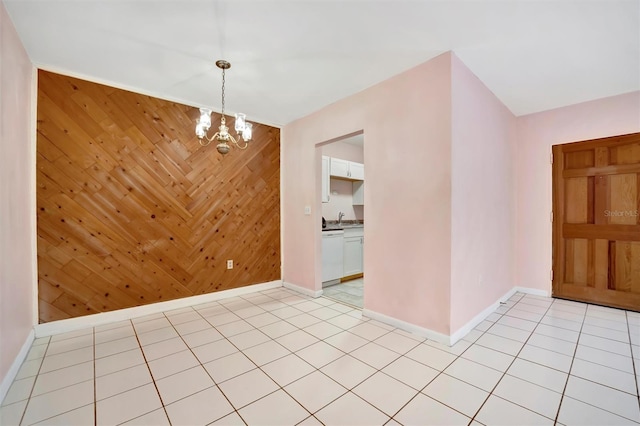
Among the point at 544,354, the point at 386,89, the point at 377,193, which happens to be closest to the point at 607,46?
the point at 386,89

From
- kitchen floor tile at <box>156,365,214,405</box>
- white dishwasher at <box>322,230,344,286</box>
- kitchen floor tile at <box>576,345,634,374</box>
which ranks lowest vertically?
kitchen floor tile at <box>156,365,214,405</box>

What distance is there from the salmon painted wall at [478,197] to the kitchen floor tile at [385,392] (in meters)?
0.91

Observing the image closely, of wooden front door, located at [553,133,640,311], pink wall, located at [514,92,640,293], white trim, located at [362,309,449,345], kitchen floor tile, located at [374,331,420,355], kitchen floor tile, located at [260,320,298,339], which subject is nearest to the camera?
kitchen floor tile, located at [374,331,420,355]

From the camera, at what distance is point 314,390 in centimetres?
187

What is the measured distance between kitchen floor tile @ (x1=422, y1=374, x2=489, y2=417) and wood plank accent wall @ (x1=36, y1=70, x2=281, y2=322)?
3006mm

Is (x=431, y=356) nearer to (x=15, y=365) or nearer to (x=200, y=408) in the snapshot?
(x=200, y=408)

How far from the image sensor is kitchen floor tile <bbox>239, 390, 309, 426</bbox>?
1589mm

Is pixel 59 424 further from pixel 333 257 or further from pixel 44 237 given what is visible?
pixel 333 257

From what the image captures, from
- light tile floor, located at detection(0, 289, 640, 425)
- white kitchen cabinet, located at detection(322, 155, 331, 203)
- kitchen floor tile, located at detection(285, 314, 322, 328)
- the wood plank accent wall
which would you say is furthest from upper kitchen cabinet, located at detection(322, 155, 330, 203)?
light tile floor, located at detection(0, 289, 640, 425)

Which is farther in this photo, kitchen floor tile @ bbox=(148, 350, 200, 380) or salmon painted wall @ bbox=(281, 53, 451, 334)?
salmon painted wall @ bbox=(281, 53, 451, 334)

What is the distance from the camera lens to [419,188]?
106 inches

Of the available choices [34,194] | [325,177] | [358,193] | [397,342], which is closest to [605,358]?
[397,342]

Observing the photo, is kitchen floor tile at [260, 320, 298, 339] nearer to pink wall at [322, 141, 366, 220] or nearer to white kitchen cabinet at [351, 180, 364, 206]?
pink wall at [322, 141, 366, 220]

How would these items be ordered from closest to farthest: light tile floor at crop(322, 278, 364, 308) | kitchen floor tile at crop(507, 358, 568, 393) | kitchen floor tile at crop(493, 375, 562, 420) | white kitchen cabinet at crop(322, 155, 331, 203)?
kitchen floor tile at crop(493, 375, 562, 420) → kitchen floor tile at crop(507, 358, 568, 393) → light tile floor at crop(322, 278, 364, 308) → white kitchen cabinet at crop(322, 155, 331, 203)
